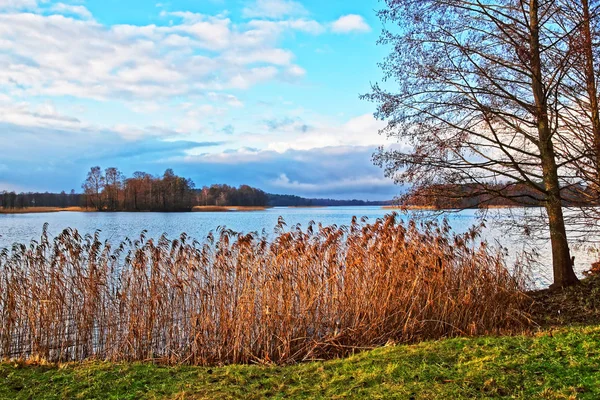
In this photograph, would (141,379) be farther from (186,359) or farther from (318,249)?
(318,249)

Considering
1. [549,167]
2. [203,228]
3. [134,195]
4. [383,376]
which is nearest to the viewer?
[383,376]

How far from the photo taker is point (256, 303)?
7.47 meters

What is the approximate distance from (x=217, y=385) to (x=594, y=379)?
139 inches

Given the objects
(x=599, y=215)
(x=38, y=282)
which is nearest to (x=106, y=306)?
(x=38, y=282)

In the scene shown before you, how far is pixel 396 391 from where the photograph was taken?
4.16m

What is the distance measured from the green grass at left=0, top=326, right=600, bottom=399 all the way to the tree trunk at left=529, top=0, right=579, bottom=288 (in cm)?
428

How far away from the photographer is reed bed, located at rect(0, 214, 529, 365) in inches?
275

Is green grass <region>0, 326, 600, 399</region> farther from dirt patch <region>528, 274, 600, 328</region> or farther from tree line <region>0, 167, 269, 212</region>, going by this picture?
tree line <region>0, 167, 269, 212</region>

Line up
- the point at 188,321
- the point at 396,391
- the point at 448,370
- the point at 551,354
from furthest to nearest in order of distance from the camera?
the point at 188,321, the point at 551,354, the point at 448,370, the point at 396,391

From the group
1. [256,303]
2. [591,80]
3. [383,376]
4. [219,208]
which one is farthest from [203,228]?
[219,208]

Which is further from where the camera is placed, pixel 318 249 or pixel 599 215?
pixel 599 215

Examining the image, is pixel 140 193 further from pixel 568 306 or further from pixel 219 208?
pixel 568 306

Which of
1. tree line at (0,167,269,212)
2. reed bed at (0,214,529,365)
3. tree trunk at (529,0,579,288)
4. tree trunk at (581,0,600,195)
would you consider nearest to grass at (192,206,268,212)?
tree line at (0,167,269,212)

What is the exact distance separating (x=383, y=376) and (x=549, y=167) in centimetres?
694
